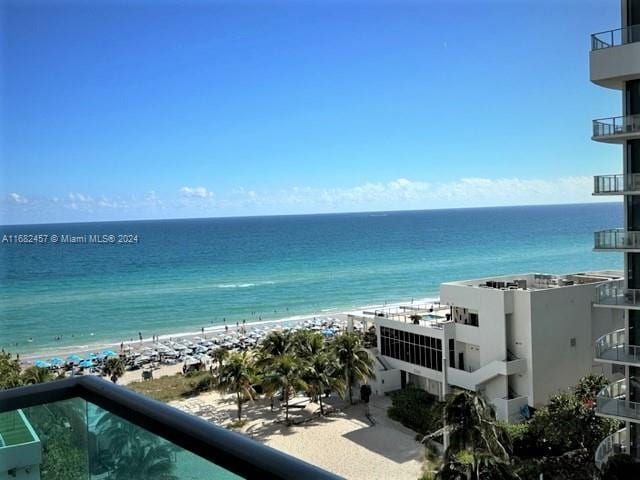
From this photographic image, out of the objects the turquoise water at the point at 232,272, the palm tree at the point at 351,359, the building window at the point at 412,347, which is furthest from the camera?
the turquoise water at the point at 232,272

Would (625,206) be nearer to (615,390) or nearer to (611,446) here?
(615,390)

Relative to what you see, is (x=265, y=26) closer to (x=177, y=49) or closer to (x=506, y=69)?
(x=177, y=49)

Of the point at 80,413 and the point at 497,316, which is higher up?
the point at 80,413

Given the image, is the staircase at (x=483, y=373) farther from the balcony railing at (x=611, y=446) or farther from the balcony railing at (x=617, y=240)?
the balcony railing at (x=617, y=240)

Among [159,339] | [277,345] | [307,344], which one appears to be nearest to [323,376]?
[307,344]

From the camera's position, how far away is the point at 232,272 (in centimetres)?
6216

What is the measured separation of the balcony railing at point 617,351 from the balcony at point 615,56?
5192 millimetres

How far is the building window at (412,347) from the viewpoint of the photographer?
1662cm

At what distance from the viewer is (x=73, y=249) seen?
80.1 metres

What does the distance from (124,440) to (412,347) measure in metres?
16.6

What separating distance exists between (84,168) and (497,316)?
86237mm

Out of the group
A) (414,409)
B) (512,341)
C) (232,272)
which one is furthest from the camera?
(232,272)

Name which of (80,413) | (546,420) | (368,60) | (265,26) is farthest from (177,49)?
(80,413)

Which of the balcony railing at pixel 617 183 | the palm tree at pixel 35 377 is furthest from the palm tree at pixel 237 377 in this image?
the balcony railing at pixel 617 183
